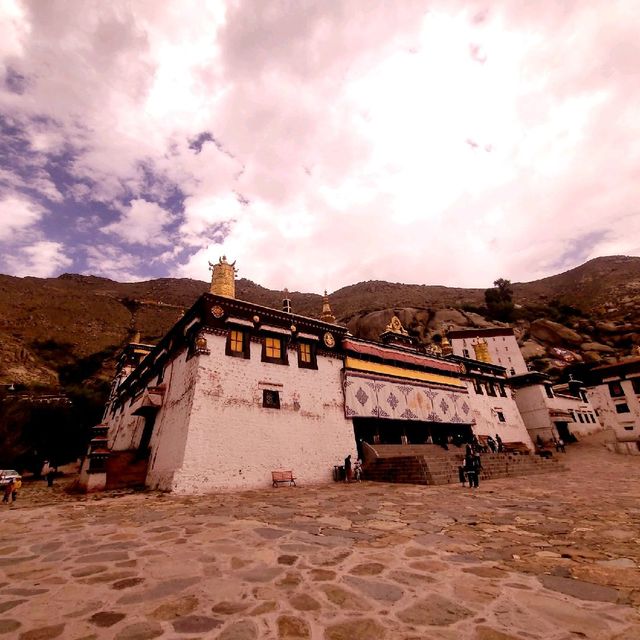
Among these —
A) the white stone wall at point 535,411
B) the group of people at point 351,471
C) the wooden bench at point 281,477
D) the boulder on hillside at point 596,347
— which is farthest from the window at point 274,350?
the boulder on hillside at point 596,347

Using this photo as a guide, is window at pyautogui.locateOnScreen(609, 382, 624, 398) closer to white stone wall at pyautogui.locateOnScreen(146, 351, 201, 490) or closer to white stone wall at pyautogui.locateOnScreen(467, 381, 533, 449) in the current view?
white stone wall at pyautogui.locateOnScreen(467, 381, 533, 449)

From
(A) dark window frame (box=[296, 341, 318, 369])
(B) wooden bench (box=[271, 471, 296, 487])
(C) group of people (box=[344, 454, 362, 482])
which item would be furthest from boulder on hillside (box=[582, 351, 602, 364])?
(B) wooden bench (box=[271, 471, 296, 487])

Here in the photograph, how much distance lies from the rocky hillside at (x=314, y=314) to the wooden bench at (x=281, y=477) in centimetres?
4464

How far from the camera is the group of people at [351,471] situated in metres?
17.5

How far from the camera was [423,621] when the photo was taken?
302 cm

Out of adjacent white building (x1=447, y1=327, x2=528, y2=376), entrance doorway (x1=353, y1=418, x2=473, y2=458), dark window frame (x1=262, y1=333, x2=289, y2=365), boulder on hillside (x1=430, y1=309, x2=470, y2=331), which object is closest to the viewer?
dark window frame (x1=262, y1=333, x2=289, y2=365)

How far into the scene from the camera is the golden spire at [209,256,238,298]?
20.5 m

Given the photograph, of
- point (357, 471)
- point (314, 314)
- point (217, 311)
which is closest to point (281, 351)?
point (217, 311)

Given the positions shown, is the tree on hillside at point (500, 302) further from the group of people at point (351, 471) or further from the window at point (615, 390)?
the group of people at point (351, 471)

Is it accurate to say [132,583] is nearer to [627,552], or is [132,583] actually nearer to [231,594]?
[231,594]

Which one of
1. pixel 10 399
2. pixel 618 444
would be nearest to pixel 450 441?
pixel 618 444

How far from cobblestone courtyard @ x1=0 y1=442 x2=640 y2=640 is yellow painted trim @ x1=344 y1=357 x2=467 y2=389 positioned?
13.9 metres

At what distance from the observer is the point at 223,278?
20656mm

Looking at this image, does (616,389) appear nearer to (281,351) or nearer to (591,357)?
(591,357)
